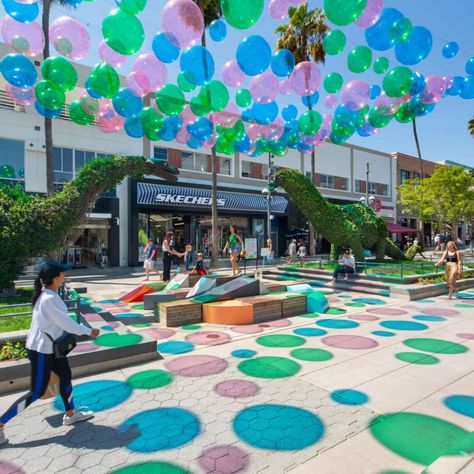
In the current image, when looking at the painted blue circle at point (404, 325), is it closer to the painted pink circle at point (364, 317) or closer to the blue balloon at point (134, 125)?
the painted pink circle at point (364, 317)

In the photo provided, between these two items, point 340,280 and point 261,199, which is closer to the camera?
point 340,280

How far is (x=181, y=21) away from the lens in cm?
651

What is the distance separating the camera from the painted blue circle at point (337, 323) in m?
7.24

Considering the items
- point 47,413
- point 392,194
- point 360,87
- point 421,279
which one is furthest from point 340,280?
point 392,194

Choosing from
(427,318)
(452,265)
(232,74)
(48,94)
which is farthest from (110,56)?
(452,265)

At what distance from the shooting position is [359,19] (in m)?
6.51

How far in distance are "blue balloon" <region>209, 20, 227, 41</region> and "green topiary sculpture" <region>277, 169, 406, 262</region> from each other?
251 inches

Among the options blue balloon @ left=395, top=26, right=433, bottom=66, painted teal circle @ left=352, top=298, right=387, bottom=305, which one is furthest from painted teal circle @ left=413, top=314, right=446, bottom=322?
blue balloon @ left=395, top=26, right=433, bottom=66

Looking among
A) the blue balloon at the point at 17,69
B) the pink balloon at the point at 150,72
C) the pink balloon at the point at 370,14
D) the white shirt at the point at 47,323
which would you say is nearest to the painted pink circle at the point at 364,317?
the pink balloon at the point at 370,14

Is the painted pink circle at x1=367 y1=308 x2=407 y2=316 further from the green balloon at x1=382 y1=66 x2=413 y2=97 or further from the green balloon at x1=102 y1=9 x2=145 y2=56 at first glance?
the green balloon at x1=102 y1=9 x2=145 y2=56

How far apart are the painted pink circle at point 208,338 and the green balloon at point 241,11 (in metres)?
5.91

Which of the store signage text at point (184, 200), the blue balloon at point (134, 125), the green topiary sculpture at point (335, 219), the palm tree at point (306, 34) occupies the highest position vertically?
the palm tree at point (306, 34)

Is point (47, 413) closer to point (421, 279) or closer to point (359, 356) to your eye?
point (359, 356)

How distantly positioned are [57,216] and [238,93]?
233 inches
